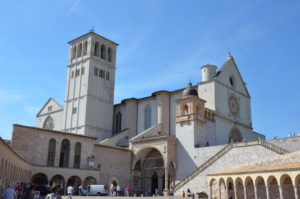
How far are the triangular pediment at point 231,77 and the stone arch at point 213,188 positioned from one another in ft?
48.8

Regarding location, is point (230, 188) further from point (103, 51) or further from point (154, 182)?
point (103, 51)

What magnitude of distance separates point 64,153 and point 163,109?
13.9 metres

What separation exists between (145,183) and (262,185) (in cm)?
1724

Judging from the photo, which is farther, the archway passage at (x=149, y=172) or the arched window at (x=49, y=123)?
the arched window at (x=49, y=123)

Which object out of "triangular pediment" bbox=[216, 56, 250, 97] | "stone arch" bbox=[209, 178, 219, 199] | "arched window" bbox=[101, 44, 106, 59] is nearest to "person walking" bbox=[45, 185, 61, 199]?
"stone arch" bbox=[209, 178, 219, 199]

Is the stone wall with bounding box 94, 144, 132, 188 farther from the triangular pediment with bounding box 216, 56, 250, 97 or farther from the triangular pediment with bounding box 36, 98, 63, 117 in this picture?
the triangular pediment with bounding box 36, 98, 63, 117

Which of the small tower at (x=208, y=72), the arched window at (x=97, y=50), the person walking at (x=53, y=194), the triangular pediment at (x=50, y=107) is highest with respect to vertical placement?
the arched window at (x=97, y=50)

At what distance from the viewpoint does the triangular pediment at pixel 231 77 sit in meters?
40.0

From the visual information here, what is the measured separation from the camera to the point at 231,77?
42.0 meters

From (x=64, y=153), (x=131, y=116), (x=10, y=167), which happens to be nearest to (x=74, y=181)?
(x=64, y=153)

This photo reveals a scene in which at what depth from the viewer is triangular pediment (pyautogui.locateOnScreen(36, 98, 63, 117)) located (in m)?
51.2

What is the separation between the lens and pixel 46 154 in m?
30.9

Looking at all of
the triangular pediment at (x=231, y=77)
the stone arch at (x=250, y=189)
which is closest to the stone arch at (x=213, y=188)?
the stone arch at (x=250, y=189)

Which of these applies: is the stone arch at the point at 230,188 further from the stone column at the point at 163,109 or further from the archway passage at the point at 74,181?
the stone column at the point at 163,109
